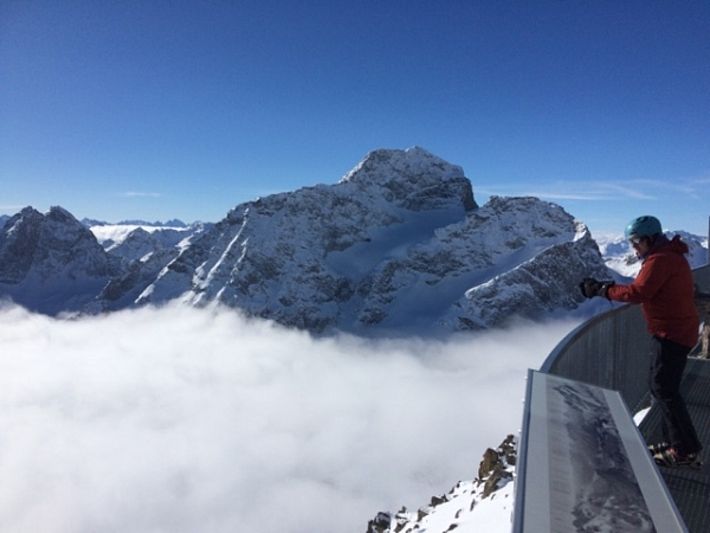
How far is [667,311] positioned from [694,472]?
6.15 ft

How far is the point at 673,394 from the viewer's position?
5176 mm

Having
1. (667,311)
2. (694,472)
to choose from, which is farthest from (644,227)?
(694,472)

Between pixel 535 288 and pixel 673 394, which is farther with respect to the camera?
pixel 535 288

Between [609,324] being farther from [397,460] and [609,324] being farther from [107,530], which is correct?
[107,530]

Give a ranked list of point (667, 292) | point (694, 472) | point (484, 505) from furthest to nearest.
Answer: point (484, 505), point (694, 472), point (667, 292)

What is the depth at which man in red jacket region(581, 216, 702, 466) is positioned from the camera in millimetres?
4984

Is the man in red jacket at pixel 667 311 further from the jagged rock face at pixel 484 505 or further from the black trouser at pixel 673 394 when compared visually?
the jagged rock face at pixel 484 505

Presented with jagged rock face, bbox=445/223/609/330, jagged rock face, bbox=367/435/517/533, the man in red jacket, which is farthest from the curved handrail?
jagged rock face, bbox=445/223/609/330

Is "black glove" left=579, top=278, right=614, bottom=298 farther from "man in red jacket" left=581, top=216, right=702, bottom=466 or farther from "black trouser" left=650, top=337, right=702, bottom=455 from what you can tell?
"black trouser" left=650, top=337, right=702, bottom=455

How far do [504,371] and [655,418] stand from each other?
185 m

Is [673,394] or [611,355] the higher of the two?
[611,355]

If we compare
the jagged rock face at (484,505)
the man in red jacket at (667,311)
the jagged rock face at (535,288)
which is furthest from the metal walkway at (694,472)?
the jagged rock face at (535,288)

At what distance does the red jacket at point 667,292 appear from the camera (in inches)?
195

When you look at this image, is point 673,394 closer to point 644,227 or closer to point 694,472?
point 694,472
